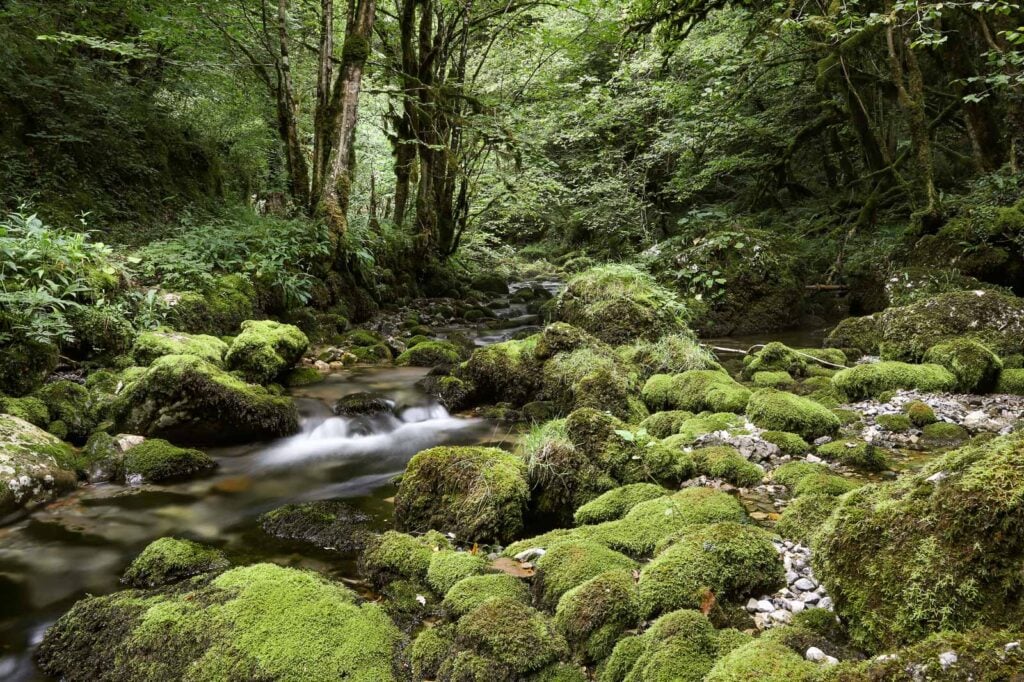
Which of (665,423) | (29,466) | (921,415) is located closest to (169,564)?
(29,466)

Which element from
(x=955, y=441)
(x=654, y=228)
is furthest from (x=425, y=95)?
(x=955, y=441)

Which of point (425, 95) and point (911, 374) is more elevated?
point (425, 95)

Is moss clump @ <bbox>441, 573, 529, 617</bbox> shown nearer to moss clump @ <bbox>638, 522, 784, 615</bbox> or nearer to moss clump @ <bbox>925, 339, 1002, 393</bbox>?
moss clump @ <bbox>638, 522, 784, 615</bbox>

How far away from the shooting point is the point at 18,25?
462 inches

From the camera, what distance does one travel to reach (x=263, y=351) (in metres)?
8.24

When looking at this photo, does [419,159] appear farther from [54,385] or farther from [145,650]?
[145,650]

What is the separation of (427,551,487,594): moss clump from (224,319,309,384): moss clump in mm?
5528

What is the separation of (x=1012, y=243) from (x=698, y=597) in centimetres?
1095

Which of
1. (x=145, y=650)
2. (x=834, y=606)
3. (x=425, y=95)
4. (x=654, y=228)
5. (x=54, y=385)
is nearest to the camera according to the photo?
(x=834, y=606)

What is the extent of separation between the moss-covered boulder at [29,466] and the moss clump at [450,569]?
13.8ft

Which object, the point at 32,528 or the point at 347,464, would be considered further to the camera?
the point at 347,464

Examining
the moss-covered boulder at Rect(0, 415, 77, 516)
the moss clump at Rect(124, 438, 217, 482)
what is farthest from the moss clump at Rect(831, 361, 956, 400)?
the moss-covered boulder at Rect(0, 415, 77, 516)

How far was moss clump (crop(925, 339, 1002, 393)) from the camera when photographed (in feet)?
22.0

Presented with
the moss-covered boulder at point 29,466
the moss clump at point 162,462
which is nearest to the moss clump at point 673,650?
the moss clump at point 162,462
